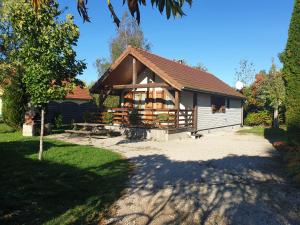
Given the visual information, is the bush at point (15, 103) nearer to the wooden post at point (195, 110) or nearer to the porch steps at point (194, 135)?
the porch steps at point (194, 135)

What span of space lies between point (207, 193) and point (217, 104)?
16.7 m

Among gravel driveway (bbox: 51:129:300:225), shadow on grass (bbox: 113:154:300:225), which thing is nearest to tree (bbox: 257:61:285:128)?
gravel driveway (bbox: 51:129:300:225)

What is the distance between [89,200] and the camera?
549 cm

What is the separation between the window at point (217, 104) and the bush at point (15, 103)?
12871 millimetres

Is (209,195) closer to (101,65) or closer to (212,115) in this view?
(212,115)

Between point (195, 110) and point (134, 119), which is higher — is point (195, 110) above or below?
above

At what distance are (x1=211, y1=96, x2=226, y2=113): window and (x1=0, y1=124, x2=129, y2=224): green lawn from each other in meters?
12.5

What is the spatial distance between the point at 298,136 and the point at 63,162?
359 inches

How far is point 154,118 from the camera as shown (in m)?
17.5

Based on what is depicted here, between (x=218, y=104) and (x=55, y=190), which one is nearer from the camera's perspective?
(x=55, y=190)

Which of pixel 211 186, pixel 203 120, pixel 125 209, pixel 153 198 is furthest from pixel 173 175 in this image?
pixel 203 120

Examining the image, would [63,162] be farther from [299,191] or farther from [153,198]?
[299,191]

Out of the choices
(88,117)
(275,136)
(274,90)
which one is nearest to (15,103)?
(88,117)

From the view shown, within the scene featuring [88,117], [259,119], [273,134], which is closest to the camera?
[88,117]
